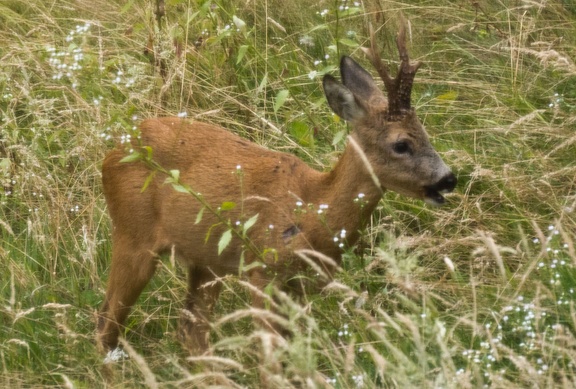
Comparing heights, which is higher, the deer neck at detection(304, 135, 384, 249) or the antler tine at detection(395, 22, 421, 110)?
the antler tine at detection(395, 22, 421, 110)

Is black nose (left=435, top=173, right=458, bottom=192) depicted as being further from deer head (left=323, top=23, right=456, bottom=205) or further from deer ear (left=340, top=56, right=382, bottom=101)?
deer ear (left=340, top=56, right=382, bottom=101)

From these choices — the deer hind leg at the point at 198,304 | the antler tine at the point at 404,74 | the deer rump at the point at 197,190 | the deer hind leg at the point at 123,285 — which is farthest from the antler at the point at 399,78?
the deer hind leg at the point at 123,285

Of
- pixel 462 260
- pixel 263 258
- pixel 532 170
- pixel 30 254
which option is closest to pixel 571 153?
pixel 532 170

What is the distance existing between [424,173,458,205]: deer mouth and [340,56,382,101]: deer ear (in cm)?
57

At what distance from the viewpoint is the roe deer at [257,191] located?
197 inches

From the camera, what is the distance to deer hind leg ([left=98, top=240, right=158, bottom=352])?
536 cm

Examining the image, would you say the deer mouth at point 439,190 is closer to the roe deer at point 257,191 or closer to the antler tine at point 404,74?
the roe deer at point 257,191

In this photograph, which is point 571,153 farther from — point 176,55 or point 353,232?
point 176,55

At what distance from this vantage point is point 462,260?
529cm

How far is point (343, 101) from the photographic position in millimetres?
5270

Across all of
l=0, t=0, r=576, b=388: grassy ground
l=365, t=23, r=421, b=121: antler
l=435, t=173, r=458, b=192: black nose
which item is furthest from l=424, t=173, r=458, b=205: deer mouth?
l=365, t=23, r=421, b=121: antler

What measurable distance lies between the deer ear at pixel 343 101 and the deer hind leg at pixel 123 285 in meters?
1.04

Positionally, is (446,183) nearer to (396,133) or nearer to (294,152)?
(396,133)

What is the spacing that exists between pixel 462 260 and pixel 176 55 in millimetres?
2159
